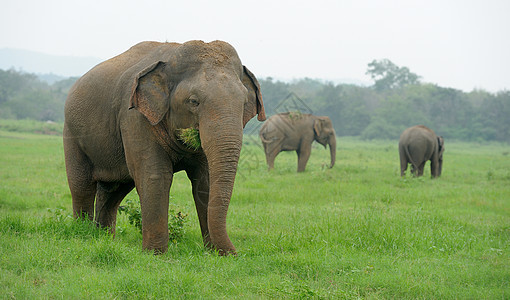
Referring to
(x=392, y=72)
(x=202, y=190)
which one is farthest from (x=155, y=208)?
(x=392, y=72)

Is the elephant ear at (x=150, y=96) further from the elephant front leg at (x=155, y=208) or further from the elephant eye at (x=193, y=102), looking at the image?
the elephant front leg at (x=155, y=208)

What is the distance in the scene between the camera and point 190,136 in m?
5.06

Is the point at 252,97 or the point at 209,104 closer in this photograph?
the point at 209,104

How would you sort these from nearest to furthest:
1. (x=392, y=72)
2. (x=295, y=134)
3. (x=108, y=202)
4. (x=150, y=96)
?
(x=150, y=96) < (x=108, y=202) < (x=295, y=134) < (x=392, y=72)

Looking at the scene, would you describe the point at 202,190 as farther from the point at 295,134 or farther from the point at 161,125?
the point at 295,134

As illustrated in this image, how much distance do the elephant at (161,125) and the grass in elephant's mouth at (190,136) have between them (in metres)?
0.04

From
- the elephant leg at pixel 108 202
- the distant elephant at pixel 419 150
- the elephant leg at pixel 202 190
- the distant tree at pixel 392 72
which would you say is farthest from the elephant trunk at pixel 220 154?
the distant tree at pixel 392 72

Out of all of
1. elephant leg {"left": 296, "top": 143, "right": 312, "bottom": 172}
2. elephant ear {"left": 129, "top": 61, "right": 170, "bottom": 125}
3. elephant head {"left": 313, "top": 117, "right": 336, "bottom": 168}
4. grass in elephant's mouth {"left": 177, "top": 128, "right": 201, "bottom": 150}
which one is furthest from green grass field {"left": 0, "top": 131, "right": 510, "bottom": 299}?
elephant head {"left": 313, "top": 117, "right": 336, "bottom": 168}

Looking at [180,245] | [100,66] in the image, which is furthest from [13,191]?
[180,245]

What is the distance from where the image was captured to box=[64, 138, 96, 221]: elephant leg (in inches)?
251

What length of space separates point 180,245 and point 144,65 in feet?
6.70

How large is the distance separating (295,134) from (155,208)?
45.8ft

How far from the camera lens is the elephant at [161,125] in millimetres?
4844

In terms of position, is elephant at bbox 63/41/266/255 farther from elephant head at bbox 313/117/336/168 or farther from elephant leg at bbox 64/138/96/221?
elephant head at bbox 313/117/336/168
